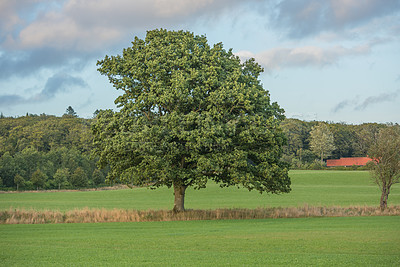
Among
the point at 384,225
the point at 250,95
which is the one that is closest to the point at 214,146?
the point at 250,95

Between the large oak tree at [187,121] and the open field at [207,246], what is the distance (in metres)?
5.60

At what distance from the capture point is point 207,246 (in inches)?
622

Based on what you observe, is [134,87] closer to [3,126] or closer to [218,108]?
[218,108]

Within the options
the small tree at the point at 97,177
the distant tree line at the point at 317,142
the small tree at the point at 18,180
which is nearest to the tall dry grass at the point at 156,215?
the small tree at the point at 18,180

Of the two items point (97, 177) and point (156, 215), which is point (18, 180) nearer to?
point (97, 177)

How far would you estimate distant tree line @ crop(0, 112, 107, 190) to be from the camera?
299ft

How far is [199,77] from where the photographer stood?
90.7 feet

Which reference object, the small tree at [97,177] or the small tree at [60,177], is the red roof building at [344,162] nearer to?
the small tree at [97,177]

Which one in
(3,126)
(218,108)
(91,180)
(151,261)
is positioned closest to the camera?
(151,261)

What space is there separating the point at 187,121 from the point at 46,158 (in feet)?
304

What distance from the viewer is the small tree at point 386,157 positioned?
32500 millimetres

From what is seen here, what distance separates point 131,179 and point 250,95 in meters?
9.51

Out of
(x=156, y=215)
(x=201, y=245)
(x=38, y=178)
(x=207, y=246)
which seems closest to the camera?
(x=207, y=246)

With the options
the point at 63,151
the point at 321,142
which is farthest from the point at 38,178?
the point at 321,142
